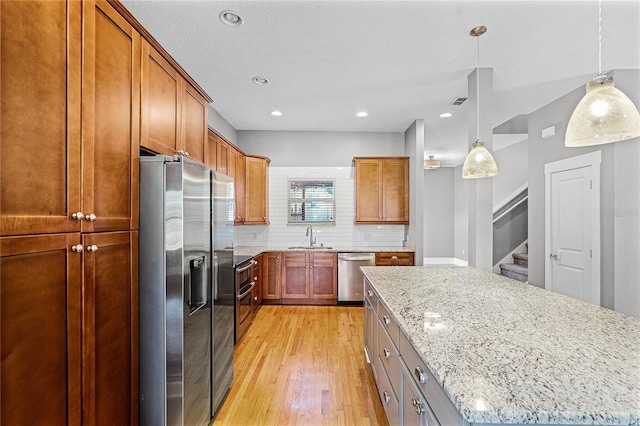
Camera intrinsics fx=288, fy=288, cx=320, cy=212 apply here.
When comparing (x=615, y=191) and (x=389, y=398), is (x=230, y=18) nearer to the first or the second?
(x=389, y=398)

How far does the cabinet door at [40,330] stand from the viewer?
0.96 metres

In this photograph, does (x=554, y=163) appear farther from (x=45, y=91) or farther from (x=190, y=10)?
(x=45, y=91)

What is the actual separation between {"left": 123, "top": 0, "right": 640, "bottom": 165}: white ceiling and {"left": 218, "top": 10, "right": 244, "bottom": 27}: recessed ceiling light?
0.12 feet

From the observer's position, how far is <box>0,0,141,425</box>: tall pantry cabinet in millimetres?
976

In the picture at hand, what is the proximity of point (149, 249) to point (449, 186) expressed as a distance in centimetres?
852

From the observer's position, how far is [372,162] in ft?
16.1

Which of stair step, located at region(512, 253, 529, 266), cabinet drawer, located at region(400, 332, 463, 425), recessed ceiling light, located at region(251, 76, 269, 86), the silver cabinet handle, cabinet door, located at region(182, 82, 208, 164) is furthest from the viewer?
stair step, located at region(512, 253, 529, 266)

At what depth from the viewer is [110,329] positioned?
1.39 meters

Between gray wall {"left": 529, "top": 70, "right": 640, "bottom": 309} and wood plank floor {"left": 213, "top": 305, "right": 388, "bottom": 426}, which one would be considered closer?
wood plank floor {"left": 213, "top": 305, "right": 388, "bottom": 426}

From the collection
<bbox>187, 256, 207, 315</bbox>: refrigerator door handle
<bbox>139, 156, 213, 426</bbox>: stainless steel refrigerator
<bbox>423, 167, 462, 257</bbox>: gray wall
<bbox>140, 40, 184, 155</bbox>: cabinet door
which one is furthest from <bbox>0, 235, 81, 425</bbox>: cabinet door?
<bbox>423, 167, 462, 257</bbox>: gray wall

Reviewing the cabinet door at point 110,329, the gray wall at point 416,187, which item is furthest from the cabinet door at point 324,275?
the cabinet door at point 110,329

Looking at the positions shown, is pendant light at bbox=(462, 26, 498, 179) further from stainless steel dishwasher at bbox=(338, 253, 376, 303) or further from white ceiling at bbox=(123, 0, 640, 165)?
stainless steel dishwasher at bbox=(338, 253, 376, 303)

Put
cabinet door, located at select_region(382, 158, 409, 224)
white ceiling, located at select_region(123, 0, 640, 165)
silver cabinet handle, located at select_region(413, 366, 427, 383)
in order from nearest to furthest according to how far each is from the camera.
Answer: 1. silver cabinet handle, located at select_region(413, 366, 427, 383)
2. white ceiling, located at select_region(123, 0, 640, 165)
3. cabinet door, located at select_region(382, 158, 409, 224)

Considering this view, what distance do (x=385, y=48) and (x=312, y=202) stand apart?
9.87 ft
